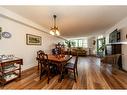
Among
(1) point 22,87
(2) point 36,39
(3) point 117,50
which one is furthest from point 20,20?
(3) point 117,50

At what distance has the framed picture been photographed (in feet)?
14.7

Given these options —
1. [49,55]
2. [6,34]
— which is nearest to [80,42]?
[49,55]

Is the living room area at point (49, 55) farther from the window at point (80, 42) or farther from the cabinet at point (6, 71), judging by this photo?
the window at point (80, 42)

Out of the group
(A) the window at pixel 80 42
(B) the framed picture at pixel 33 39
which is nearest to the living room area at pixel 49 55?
(B) the framed picture at pixel 33 39

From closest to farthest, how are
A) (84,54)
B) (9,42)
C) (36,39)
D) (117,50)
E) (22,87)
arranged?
(22,87), (9,42), (117,50), (36,39), (84,54)

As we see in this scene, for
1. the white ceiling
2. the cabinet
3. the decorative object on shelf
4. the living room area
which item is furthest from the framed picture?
the cabinet

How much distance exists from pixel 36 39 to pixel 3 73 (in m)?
2.69

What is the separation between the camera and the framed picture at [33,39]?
14.7 feet

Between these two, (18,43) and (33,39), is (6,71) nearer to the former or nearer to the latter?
(18,43)

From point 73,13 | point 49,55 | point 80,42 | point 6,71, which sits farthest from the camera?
point 80,42

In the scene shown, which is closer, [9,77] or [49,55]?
[9,77]

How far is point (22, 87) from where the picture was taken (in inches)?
101

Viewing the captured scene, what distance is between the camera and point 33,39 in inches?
191
